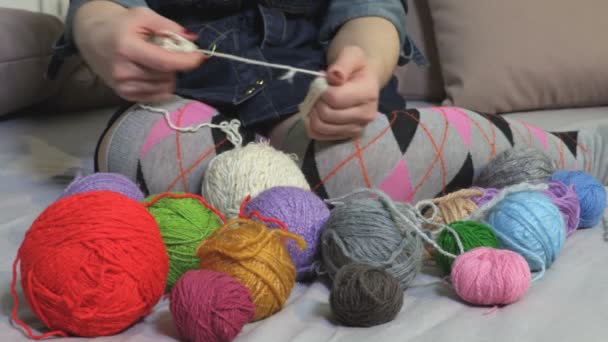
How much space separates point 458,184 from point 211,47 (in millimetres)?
382

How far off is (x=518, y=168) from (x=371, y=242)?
260 mm

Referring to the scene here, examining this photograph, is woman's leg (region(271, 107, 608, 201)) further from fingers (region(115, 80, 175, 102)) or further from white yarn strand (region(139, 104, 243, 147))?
fingers (region(115, 80, 175, 102))

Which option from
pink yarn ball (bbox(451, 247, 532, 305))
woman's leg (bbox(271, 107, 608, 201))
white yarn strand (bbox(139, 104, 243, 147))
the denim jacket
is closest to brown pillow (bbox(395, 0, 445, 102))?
the denim jacket

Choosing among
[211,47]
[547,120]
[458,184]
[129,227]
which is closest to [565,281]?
[458,184]

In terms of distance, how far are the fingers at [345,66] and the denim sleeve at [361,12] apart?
24 centimetres

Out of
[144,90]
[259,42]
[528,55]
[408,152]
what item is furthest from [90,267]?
[528,55]

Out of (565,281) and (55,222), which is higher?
(55,222)

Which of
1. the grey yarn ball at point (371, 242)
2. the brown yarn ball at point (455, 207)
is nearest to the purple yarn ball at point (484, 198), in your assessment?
the brown yarn ball at point (455, 207)

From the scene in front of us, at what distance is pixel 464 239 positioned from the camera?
2.17ft

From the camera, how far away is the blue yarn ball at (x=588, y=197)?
78 cm

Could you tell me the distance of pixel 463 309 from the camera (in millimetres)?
592

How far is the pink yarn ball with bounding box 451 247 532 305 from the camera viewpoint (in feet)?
1.90

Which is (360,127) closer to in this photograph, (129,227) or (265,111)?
(265,111)

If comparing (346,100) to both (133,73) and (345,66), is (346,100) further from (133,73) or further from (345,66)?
(133,73)
